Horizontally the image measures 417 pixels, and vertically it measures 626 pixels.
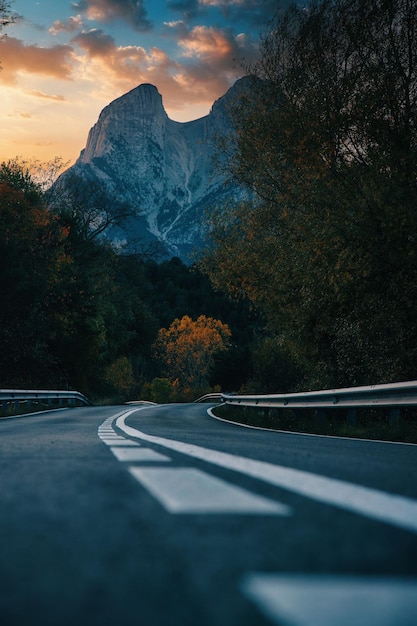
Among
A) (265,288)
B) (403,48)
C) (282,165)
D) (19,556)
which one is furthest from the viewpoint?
(265,288)

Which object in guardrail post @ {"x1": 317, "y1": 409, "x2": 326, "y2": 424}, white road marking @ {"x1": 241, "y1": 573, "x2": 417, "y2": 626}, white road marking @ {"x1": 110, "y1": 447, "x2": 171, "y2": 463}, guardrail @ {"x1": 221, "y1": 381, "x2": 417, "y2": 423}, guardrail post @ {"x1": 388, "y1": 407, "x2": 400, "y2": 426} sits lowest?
guardrail post @ {"x1": 317, "y1": 409, "x2": 326, "y2": 424}

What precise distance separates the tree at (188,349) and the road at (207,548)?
107423 mm

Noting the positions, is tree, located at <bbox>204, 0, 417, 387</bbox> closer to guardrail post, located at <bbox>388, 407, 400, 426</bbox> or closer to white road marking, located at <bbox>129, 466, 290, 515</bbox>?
guardrail post, located at <bbox>388, 407, 400, 426</bbox>

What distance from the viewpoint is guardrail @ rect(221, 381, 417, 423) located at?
34.3ft

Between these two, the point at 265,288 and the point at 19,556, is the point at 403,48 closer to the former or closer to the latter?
the point at 265,288

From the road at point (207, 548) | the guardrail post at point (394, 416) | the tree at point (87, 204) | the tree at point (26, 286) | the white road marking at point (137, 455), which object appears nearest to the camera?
the road at point (207, 548)

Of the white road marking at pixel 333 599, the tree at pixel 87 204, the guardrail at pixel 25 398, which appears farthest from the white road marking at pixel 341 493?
the tree at pixel 87 204

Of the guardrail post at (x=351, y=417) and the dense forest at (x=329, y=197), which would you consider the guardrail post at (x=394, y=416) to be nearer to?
the guardrail post at (x=351, y=417)

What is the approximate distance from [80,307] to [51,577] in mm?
41495

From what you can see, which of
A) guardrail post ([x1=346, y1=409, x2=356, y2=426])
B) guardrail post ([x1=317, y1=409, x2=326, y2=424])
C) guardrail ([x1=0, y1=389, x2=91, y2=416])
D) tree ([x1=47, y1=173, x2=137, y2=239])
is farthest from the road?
tree ([x1=47, y1=173, x2=137, y2=239])

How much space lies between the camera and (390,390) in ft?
35.4

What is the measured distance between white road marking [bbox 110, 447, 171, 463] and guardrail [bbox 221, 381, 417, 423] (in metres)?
5.22

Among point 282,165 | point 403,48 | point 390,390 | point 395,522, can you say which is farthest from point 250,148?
point 395,522

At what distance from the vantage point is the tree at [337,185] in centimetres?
1845
